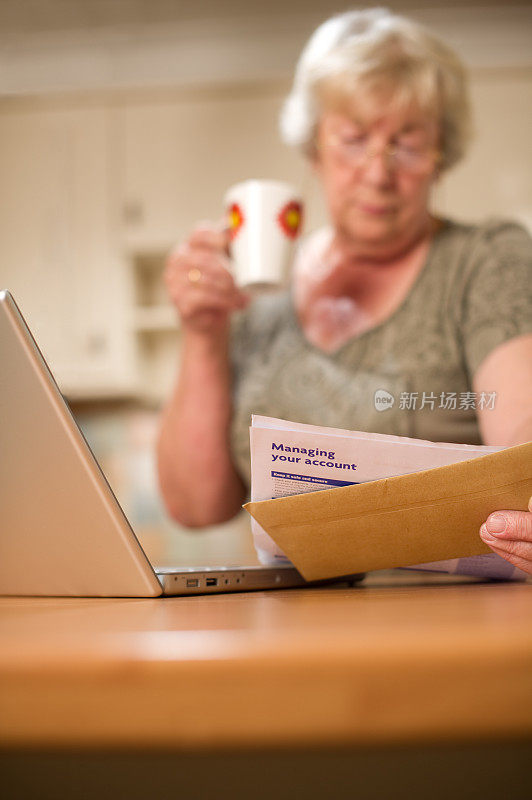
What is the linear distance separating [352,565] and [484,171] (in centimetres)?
46

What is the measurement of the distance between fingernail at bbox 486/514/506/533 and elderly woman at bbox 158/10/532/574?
6.6 inches

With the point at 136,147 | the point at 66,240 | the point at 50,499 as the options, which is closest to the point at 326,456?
the point at 50,499

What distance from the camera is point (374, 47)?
2.27ft

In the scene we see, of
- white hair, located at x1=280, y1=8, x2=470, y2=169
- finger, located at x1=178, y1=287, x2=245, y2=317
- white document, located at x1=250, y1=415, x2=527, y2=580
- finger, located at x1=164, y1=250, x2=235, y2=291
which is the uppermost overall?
white hair, located at x1=280, y1=8, x2=470, y2=169

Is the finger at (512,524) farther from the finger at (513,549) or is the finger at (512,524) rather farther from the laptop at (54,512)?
the laptop at (54,512)

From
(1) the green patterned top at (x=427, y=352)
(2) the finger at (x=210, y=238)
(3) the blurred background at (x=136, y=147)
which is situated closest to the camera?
(1) the green patterned top at (x=427, y=352)

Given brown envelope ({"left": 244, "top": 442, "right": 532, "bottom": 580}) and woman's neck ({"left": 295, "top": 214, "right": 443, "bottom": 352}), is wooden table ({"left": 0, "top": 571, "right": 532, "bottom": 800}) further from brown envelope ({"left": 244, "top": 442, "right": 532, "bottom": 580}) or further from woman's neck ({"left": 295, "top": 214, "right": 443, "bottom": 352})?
woman's neck ({"left": 295, "top": 214, "right": 443, "bottom": 352})

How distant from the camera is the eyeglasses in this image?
67cm

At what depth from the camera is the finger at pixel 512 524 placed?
0.40m

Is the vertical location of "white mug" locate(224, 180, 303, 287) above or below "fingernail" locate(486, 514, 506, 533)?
above

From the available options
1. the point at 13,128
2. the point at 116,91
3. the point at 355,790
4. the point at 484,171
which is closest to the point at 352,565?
the point at 355,790

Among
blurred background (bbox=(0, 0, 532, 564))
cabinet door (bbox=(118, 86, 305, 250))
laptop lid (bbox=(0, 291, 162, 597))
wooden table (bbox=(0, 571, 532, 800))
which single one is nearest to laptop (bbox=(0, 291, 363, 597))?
laptop lid (bbox=(0, 291, 162, 597))

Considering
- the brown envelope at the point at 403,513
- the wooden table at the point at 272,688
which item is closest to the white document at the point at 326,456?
the brown envelope at the point at 403,513

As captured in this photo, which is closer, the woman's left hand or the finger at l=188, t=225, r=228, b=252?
the woman's left hand
